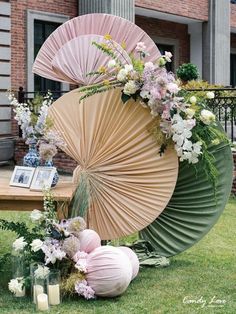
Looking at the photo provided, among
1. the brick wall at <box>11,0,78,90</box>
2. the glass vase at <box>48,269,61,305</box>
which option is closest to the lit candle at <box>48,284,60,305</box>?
the glass vase at <box>48,269,61,305</box>

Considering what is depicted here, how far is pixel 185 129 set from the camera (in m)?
5.36

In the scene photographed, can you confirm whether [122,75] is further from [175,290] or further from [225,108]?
A: [225,108]

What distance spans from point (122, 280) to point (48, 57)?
2.51 metres

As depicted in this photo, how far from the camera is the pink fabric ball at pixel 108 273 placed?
15.9 ft

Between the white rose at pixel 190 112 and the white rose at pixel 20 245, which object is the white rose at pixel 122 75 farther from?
the white rose at pixel 20 245

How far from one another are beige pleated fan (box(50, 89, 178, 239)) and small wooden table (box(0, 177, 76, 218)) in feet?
1.08

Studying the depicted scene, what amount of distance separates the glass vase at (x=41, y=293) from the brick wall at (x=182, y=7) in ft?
43.6

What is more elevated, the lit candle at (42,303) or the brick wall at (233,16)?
the brick wall at (233,16)

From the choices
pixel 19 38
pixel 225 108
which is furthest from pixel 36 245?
pixel 19 38

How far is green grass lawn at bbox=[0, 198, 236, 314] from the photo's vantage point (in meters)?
4.65

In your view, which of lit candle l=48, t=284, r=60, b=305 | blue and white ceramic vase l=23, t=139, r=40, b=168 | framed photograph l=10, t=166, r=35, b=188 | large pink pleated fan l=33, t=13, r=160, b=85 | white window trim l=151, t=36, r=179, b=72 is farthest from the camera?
white window trim l=151, t=36, r=179, b=72

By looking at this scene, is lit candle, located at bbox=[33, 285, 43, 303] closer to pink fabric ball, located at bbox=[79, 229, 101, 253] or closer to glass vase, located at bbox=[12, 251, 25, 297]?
glass vase, located at bbox=[12, 251, 25, 297]

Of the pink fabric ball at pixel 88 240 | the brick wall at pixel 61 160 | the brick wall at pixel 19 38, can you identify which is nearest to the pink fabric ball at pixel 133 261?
the pink fabric ball at pixel 88 240

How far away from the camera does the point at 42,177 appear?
18.0 ft
